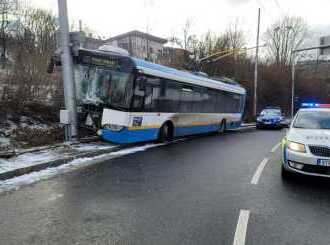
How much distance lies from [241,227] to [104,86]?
28.9ft

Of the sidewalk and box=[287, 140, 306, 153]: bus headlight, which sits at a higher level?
box=[287, 140, 306, 153]: bus headlight

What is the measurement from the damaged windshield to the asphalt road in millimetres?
3406

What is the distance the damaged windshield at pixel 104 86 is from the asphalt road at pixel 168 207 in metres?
3.41

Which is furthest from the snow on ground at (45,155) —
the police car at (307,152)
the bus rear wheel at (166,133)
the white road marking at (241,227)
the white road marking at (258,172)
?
the police car at (307,152)

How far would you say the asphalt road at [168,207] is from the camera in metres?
4.80

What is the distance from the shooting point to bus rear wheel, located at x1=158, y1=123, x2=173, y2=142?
14.8m

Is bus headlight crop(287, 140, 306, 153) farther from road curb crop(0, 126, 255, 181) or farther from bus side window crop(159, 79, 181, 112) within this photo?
bus side window crop(159, 79, 181, 112)

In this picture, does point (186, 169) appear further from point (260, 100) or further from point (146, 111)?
point (260, 100)

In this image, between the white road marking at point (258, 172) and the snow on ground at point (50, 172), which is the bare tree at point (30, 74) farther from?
the white road marking at point (258, 172)

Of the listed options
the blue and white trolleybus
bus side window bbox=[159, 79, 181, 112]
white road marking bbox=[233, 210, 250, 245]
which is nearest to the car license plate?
white road marking bbox=[233, 210, 250, 245]

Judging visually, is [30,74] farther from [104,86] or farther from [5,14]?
[5,14]

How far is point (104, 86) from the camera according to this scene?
42.4 feet

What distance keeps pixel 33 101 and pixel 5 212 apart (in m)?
10.2

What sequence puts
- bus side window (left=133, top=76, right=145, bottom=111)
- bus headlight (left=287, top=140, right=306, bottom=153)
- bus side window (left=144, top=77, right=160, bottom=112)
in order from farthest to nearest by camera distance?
bus side window (left=144, top=77, right=160, bottom=112) < bus side window (left=133, top=76, right=145, bottom=111) < bus headlight (left=287, top=140, right=306, bottom=153)
